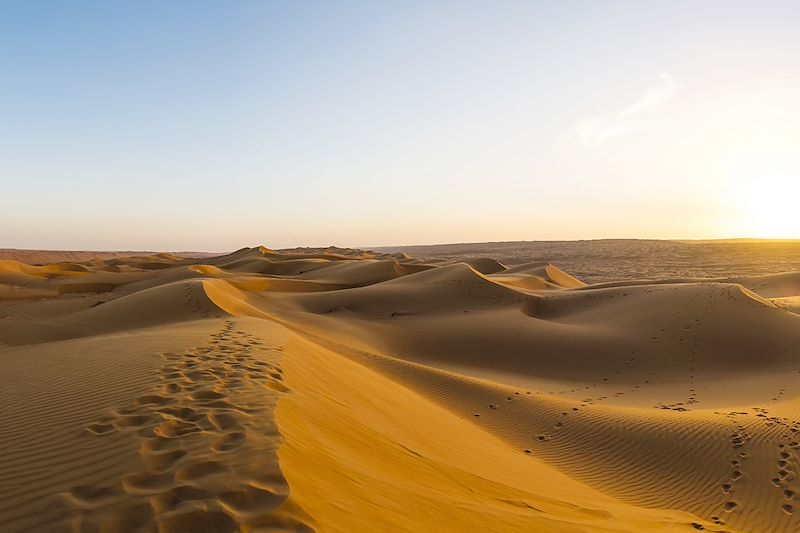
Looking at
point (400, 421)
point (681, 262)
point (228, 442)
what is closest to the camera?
point (228, 442)

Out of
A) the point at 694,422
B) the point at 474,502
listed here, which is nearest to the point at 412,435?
the point at 474,502

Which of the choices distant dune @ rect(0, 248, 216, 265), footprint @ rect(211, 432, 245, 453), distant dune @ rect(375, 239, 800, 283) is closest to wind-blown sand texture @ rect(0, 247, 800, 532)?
footprint @ rect(211, 432, 245, 453)

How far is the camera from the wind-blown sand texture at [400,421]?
11.0 feet

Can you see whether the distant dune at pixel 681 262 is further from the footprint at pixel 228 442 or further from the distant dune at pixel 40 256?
the distant dune at pixel 40 256

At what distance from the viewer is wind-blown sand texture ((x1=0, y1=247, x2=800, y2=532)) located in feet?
11.0

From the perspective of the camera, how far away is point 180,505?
302 cm

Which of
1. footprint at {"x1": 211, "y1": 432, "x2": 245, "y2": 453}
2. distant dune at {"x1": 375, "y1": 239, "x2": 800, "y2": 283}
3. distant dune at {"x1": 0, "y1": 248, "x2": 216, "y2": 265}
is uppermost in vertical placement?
distant dune at {"x1": 0, "y1": 248, "x2": 216, "y2": 265}

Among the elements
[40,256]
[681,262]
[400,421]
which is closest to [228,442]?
[400,421]

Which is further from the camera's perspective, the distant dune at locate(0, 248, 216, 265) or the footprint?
the distant dune at locate(0, 248, 216, 265)

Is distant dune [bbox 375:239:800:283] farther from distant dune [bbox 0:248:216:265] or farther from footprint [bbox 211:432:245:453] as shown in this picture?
distant dune [bbox 0:248:216:265]

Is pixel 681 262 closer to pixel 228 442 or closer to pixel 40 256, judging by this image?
pixel 228 442

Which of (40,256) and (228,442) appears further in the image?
(40,256)

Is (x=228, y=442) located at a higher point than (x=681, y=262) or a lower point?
higher

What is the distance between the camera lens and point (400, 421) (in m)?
7.17
